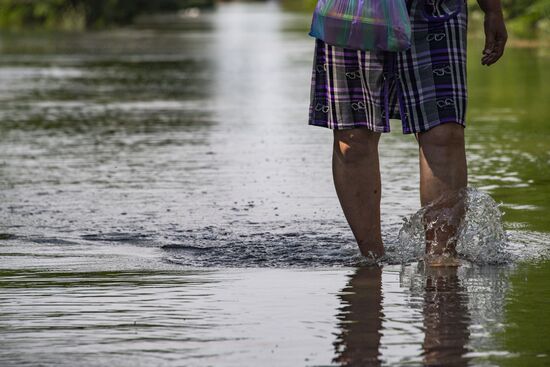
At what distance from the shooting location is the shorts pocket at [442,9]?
17.9 feet

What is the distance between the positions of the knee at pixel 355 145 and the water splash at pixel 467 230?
0.94 ft

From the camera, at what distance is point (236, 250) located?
619cm

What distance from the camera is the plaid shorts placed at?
5.46m

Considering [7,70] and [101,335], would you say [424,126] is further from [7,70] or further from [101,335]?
[7,70]

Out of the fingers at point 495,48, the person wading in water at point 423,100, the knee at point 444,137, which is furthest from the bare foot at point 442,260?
the fingers at point 495,48

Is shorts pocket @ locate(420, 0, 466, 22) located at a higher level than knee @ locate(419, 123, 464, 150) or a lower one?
higher

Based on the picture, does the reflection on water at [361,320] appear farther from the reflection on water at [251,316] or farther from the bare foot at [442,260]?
the bare foot at [442,260]

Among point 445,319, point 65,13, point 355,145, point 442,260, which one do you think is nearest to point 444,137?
point 355,145

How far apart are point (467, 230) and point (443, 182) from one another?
0.21 meters

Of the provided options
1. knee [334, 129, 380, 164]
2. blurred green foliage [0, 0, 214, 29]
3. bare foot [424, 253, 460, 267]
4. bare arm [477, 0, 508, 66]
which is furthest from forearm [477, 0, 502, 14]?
blurred green foliage [0, 0, 214, 29]

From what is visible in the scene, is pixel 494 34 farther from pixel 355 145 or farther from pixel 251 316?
pixel 251 316

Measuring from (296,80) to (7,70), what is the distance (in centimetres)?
515

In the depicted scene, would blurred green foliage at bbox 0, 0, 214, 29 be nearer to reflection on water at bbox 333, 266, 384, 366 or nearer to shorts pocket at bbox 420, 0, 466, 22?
shorts pocket at bbox 420, 0, 466, 22

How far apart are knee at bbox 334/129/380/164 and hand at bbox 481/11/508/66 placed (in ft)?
1.62
